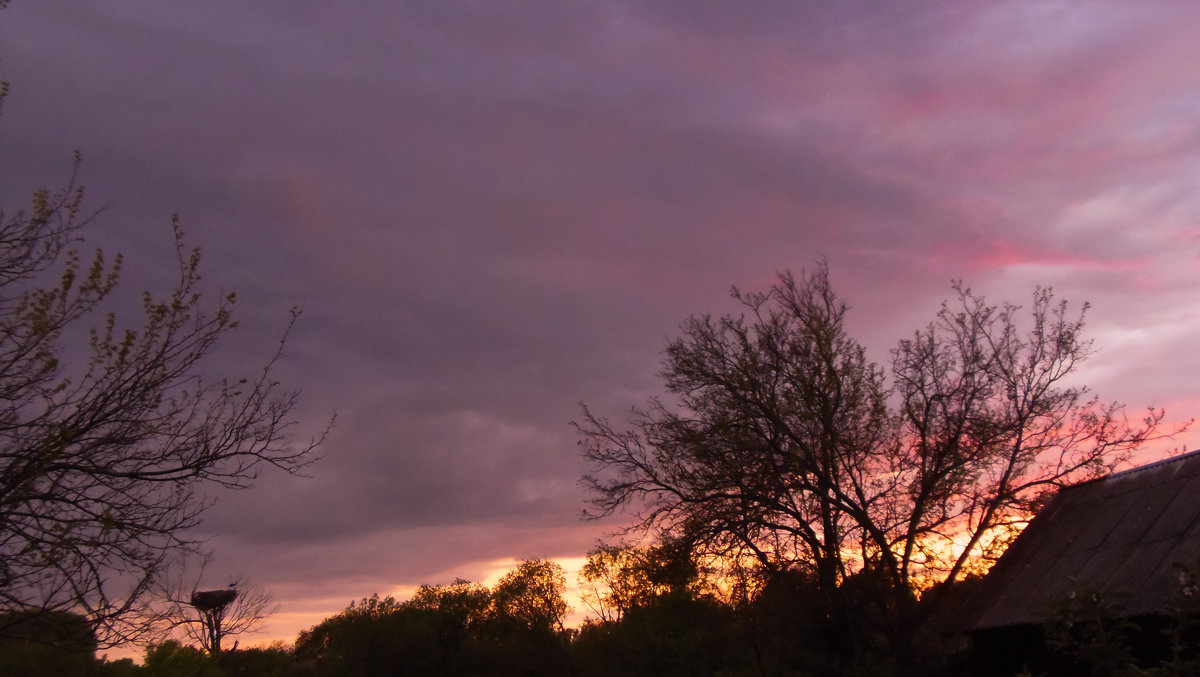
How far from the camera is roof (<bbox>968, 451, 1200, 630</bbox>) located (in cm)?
1505

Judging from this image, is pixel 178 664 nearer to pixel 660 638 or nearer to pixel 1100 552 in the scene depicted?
pixel 660 638

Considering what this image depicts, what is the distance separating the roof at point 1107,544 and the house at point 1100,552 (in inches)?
1.0

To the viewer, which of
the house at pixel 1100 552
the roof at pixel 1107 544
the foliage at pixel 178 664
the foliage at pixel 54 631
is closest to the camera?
the foliage at pixel 54 631

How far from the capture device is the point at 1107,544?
17.3 meters

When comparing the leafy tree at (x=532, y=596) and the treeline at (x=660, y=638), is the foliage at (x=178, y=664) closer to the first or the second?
the treeline at (x=660, y=638)

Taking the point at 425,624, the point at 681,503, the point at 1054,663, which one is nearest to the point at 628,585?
the point at 425,624

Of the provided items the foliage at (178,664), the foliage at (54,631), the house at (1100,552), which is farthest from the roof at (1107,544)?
the foliage at (178,664)

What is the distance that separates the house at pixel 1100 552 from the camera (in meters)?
14.9

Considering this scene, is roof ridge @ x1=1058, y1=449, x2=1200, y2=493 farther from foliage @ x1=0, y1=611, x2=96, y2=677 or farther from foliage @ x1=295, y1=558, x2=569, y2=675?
foliage @ x1=295, y1=558, x2=569, y2=675

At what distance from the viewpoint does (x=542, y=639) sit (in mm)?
73562

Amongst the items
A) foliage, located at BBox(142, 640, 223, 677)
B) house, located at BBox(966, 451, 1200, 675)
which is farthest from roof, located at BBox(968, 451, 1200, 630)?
foliage, located at BBox(142, 640, 223, 677)

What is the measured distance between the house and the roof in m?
0.02

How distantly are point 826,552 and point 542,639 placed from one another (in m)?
56.4

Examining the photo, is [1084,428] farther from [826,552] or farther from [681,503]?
[681,503]
